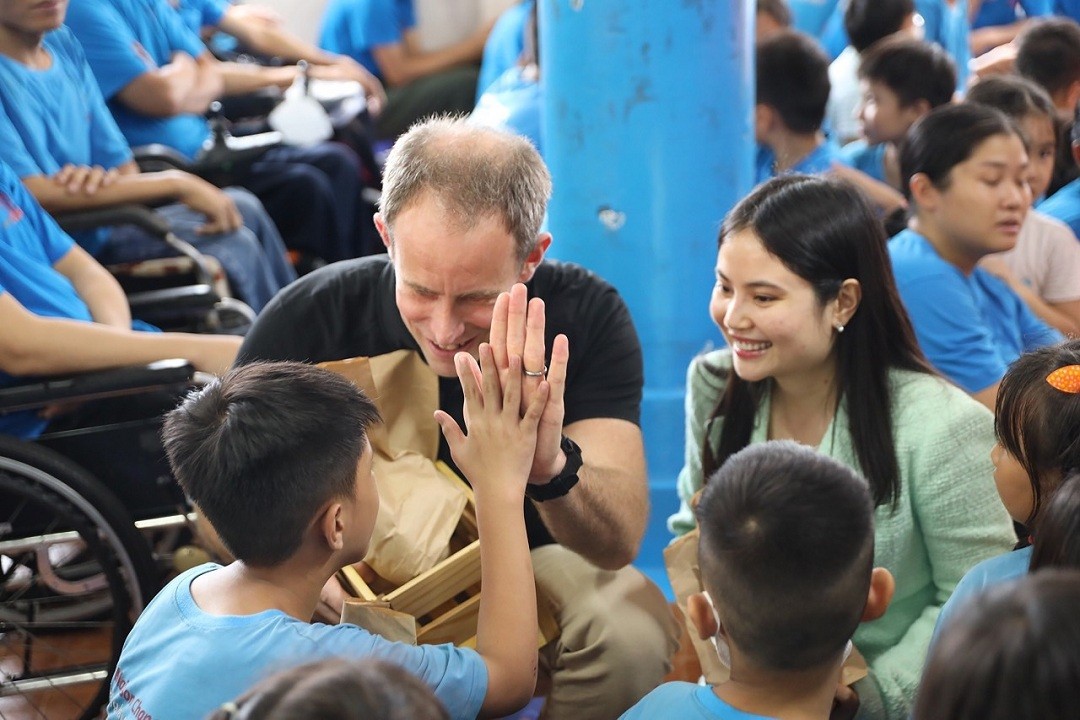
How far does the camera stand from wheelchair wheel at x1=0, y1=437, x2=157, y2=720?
6.86 ft

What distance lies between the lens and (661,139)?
9.14 feet

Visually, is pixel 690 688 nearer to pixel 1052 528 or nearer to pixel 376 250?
pixel 1052 528

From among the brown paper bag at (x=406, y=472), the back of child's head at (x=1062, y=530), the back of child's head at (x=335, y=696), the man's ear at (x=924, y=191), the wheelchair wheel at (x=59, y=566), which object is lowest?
the wheelchair wheel at (x=59, y=566)

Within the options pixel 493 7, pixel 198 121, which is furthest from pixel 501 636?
pixel 493 7

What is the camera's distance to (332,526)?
4.69ft

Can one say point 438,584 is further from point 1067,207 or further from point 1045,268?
point 1067,207

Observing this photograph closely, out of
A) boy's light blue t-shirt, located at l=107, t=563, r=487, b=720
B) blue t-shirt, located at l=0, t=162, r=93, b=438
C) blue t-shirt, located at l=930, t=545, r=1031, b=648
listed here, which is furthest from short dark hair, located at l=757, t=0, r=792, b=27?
boy's light blue t-shirt, located at l=107, t=563, r=487, b=720

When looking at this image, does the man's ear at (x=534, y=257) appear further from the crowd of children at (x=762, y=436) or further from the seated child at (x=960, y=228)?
the seated child at (x=960, y=228)

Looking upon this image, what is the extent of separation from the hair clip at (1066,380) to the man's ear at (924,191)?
3.99 ft

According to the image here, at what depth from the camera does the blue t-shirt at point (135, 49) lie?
3.47m

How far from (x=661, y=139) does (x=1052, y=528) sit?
1.71 meters

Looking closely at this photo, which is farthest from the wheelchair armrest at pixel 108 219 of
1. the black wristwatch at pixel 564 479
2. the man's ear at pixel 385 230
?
the black wristwatch at pixel 564 479

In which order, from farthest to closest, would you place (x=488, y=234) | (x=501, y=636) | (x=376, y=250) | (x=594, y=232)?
(x=376, y=250)
(x=594, y=232)
(x=488, y=234)
(x=501, y=636)

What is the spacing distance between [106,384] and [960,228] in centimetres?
180
